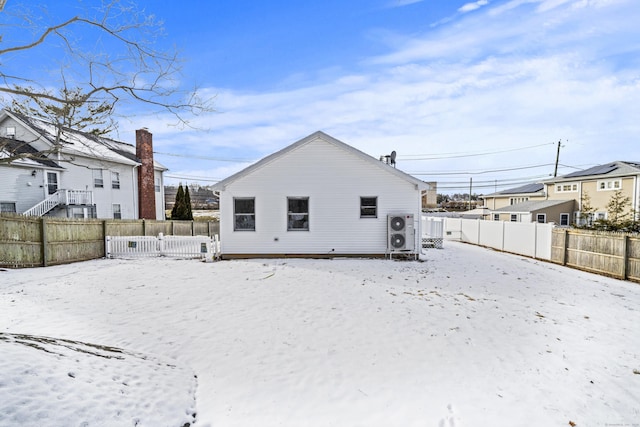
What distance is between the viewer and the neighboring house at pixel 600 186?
20484 millimetres

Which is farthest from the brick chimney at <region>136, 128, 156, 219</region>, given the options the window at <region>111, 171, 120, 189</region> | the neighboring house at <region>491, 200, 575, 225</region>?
the neighboring house at <region>491, 200, 575, 225</region>

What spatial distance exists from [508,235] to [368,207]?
8705mm

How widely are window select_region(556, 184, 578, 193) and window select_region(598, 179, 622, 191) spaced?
6.78 feet

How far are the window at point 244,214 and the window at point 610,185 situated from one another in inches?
1034

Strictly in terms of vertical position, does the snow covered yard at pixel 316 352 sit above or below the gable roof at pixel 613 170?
below

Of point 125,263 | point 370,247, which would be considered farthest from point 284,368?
point 125,263

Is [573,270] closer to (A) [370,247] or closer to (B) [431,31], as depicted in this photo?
(A) [370,247]

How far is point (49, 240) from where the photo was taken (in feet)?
36.7

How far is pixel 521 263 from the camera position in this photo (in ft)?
40.7

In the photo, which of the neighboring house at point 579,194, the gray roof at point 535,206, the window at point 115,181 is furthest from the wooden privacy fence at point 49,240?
the gray roof at point 535,206

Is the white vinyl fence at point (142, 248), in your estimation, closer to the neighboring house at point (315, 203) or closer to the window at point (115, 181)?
the neighboring house at point (315, 203)

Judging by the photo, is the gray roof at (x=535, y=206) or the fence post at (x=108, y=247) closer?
the fence post at (x=108, y=247)

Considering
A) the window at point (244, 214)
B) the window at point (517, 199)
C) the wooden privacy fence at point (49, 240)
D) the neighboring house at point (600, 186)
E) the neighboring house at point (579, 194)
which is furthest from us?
the window at point (517, 199)

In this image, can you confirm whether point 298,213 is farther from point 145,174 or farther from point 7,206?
point 145,174
